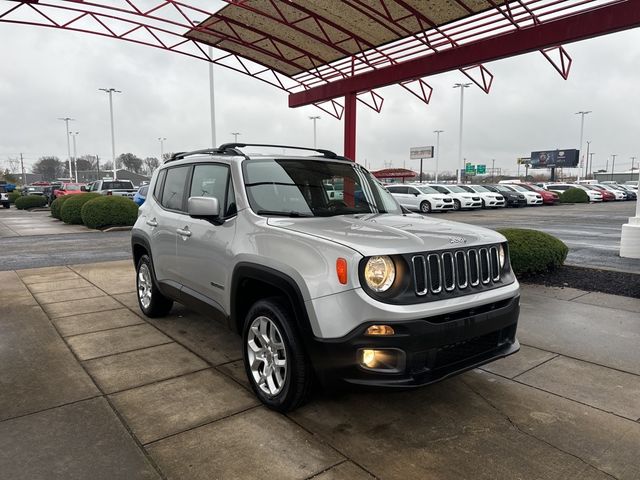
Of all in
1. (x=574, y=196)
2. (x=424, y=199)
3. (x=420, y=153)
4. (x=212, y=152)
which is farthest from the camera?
(x=420, y=153)

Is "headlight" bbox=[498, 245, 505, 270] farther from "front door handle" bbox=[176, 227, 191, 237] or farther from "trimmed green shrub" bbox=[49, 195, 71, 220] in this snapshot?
"trimmed green shrub" bbox=[49, 195, 71, 220]

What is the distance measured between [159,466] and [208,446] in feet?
1.02

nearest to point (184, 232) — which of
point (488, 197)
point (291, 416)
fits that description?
point (291, 416)

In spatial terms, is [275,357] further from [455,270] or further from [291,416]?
[455,270]

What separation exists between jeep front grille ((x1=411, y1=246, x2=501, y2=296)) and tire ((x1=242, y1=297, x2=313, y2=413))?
2.92 feet

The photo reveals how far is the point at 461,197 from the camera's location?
28.1m

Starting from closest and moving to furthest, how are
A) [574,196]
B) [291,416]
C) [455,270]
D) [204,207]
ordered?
[455,270] < [291,416] < [204,207] < [574,196]

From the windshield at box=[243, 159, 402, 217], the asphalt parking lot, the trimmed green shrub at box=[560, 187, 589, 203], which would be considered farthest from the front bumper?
the trimmed green shrub at box=[560, 187, 589, 203]

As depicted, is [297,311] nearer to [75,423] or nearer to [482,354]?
[482,354]

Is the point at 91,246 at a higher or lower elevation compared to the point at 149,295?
lower

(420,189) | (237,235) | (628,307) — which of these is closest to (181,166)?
(237,235)

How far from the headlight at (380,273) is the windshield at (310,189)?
106 cm

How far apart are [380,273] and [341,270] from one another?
0.25 metres

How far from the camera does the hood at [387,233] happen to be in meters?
3.01
